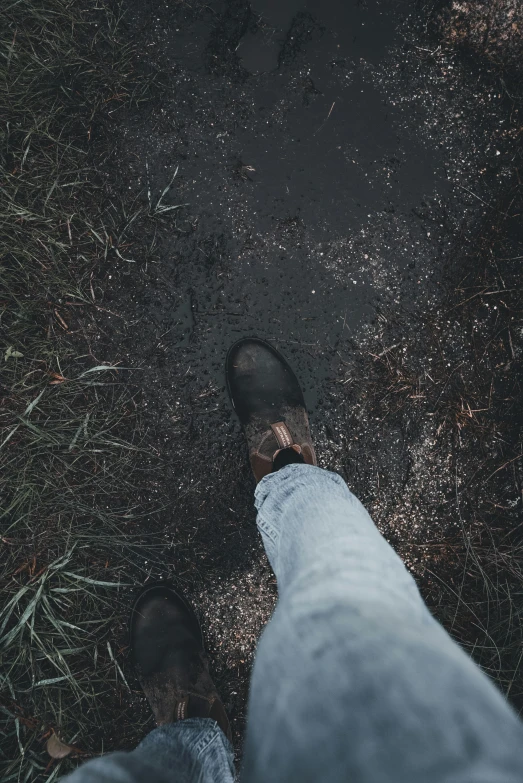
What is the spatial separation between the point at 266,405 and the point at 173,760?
1008mm

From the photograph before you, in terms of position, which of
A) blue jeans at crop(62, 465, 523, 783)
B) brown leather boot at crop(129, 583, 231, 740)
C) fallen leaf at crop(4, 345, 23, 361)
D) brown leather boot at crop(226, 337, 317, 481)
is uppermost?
blue jeans at crop(62, 465, 523, 783)

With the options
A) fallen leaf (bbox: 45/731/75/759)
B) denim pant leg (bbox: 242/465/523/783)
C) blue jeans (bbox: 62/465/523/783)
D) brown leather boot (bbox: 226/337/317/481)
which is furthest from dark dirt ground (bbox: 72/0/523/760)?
denim pant leg (bbox: 242/465/523/783)

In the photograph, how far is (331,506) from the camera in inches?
48.1

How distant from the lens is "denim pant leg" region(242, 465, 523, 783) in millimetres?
656

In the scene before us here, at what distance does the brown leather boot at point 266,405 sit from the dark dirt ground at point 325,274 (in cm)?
5

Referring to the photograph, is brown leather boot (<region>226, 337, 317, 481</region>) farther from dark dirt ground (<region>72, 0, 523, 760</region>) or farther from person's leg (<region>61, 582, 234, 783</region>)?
person's leg (<region>61, 582, 234, 783</region>)

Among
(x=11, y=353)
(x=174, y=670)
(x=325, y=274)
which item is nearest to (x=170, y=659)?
(x=174, y=670)

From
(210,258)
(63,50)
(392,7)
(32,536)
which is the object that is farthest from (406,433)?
(63,50)

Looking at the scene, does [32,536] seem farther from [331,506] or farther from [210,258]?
[210,258]

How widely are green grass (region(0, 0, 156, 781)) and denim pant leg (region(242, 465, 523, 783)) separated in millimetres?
775

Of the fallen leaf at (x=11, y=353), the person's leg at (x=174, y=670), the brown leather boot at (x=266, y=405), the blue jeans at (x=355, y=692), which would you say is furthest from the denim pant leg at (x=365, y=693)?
the fallen leaf at (x=11, y=353)

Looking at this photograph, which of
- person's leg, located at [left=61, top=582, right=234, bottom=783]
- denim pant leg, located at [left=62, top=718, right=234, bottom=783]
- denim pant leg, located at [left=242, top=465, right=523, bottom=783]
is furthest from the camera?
person's leg, located at [left=61, top=582, right=234, bottom=783]

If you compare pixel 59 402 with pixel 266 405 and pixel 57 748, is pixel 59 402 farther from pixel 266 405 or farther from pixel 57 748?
pixel 57 748

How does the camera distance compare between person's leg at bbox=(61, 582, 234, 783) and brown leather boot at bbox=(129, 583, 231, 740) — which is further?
brown leather boot at bbox=(129, 583, 231, 740)
